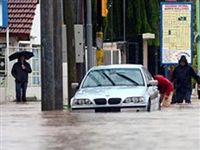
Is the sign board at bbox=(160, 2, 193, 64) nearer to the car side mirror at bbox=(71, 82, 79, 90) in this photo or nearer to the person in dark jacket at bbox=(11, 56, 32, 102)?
the person in dark jacket at bbox=(11, 56, 32, 102)

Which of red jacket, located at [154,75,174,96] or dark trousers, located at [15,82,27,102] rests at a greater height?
red jacket, located at [154,75,174,96]

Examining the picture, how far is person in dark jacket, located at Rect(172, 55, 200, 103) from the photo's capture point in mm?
23906

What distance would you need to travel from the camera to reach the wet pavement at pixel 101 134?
925cm

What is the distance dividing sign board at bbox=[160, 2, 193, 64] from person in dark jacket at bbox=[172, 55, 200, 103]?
4.51 metres

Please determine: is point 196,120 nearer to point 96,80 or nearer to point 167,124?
point 167,124

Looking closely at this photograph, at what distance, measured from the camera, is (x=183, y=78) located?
24.0 m

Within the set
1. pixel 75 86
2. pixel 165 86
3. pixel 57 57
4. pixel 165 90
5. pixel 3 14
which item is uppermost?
pixel 3 14

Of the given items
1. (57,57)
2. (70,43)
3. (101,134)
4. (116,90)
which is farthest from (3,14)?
(101,134)

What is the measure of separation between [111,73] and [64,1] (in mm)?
3403

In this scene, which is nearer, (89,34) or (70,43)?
(70,43)

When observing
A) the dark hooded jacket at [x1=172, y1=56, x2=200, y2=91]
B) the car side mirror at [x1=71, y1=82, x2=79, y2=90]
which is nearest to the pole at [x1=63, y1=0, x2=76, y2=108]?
the car side mirror at [x1=71, y1=82, x2=79, y2=90]

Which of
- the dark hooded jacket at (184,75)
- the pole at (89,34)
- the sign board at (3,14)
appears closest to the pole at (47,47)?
the pole at (89,34)

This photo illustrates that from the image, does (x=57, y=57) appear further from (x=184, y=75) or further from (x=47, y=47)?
(x=184, y=75)

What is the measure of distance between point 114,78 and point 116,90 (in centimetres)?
86
